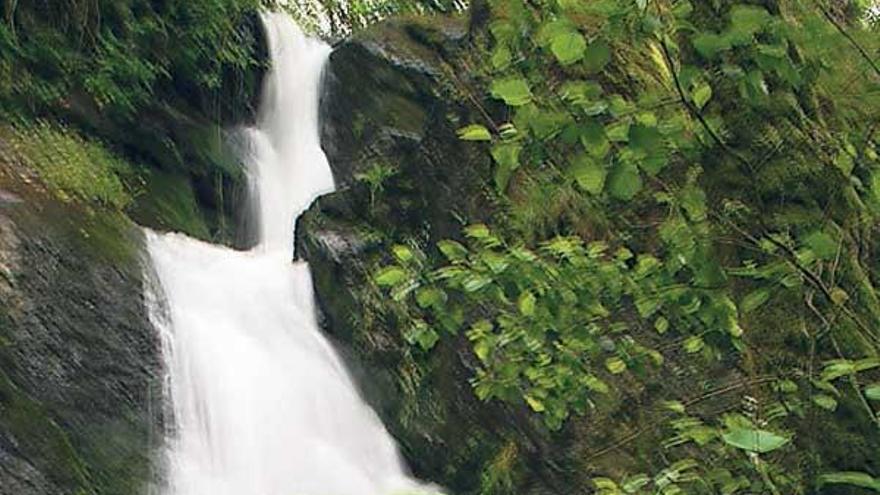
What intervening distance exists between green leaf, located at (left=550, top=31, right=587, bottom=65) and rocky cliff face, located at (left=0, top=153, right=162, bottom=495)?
13.6ft

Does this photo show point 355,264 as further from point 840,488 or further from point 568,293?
point 568,293

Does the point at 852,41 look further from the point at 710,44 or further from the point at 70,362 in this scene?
the point at 70,362

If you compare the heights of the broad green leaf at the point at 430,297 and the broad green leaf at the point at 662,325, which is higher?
the broad green leaf at the point at 430,297

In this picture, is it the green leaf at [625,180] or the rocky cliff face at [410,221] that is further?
the rocky cliff face at [410,221]

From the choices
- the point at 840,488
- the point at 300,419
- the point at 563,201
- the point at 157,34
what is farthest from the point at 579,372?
the point at 157,34

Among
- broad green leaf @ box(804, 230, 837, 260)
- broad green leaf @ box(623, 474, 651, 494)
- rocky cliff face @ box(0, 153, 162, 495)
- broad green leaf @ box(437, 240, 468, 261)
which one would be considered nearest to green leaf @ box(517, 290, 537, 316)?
broad green leaf @ box(437, 240, 468, 261)

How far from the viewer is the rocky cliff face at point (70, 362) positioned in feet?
15.9

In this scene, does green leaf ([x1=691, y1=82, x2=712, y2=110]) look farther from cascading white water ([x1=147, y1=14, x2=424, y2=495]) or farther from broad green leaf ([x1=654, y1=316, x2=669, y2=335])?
cascading white water ([x1=147, y1=14, x2=424, y2=495])

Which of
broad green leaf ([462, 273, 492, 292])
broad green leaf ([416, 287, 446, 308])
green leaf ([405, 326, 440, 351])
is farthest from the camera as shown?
green leaf ([405, 326, 440, 351])

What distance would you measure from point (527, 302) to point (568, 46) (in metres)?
0.72

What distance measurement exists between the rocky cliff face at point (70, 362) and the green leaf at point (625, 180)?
4.02m

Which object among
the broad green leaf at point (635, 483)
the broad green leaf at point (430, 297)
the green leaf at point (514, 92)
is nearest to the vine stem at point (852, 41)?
the green leaf at point (514, 92)

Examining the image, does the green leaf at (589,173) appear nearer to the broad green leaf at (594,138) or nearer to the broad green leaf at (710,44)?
the broad green leaf at (594,138)

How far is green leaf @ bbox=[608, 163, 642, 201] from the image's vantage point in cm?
141
